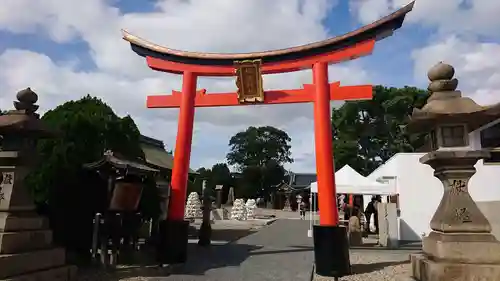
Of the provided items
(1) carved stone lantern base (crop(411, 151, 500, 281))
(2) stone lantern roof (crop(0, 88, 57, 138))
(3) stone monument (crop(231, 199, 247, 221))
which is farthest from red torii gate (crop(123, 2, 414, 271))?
(3) stone monument (crop(231, 199, 247, 221))

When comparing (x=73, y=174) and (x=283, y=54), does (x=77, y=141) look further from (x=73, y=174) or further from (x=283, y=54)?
(x=283, y=54)

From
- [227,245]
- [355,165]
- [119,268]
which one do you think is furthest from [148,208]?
[355,165]

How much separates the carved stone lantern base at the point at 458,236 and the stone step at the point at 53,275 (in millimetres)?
6133

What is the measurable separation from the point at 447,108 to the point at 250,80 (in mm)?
5120

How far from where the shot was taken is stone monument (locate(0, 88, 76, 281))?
255 inches

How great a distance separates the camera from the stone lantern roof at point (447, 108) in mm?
6320

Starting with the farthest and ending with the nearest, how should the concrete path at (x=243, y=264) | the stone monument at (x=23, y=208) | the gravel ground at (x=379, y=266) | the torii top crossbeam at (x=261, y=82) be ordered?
1. the torii top crossbeam at (x=261, y=82)
2. the concrete path at (x=243, y=264)
3. the gravel ground at (x=379, y=266)
4. the stone monument at (x=23, y=208)

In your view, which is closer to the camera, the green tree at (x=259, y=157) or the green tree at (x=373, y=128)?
the green tree at (x=373, y=128)

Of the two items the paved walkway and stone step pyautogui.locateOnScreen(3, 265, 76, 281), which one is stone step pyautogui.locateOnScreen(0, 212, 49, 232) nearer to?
stone step pyautogui.locateOnScreen(3, 265, 76, 281)

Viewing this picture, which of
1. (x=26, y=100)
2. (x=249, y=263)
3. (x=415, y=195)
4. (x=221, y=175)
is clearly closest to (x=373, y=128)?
(x=415, y=195)

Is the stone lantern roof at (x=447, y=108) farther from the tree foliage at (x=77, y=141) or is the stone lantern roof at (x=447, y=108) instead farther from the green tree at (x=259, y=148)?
the green tree at (x=259, y=148)

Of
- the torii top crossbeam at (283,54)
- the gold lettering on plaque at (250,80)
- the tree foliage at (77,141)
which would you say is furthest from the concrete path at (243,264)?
the torii top crossbeam at (283,54)

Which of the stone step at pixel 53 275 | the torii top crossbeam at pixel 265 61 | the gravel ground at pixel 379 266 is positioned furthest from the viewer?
the torii top crossbeam at pixel 265 61

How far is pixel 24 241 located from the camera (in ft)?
21.8
